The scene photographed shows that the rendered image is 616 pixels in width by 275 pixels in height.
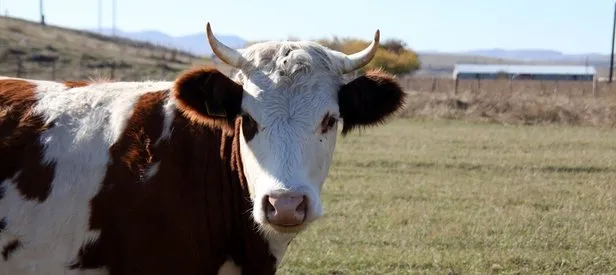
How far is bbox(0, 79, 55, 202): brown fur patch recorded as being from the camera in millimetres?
4887

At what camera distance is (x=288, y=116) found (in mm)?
4402

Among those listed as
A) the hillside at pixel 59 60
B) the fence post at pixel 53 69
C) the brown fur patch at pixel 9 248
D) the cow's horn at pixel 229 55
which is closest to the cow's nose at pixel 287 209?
the cow's horn at pixel 229 55

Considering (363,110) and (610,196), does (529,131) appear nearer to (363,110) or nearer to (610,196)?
(610,196)

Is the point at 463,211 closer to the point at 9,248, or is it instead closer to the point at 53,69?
the point at 9,248

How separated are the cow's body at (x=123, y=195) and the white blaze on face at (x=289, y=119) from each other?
376mm

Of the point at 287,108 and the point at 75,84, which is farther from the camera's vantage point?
the point at 75,84

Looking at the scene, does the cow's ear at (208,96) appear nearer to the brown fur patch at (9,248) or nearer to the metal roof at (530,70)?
the brown fur patch at (9,248)

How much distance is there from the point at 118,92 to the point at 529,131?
20211mm

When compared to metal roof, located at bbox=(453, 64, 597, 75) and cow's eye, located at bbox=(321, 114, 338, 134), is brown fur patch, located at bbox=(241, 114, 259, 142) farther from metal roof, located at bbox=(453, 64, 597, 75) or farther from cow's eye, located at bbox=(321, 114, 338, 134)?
metal roof, located at bbox=(453, 64, 597, 75)

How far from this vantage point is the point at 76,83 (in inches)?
217

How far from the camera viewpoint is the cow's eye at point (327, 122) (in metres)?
4.54

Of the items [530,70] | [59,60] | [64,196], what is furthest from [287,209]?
[530,70]

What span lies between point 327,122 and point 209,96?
683 millimetres

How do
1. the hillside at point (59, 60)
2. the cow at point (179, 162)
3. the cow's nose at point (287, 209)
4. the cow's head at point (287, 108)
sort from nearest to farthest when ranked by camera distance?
the cow's nose at point (287, 209), the cow's head at point (287, 108), the cow at point (179, 162), the hillside at point (59, 60)
